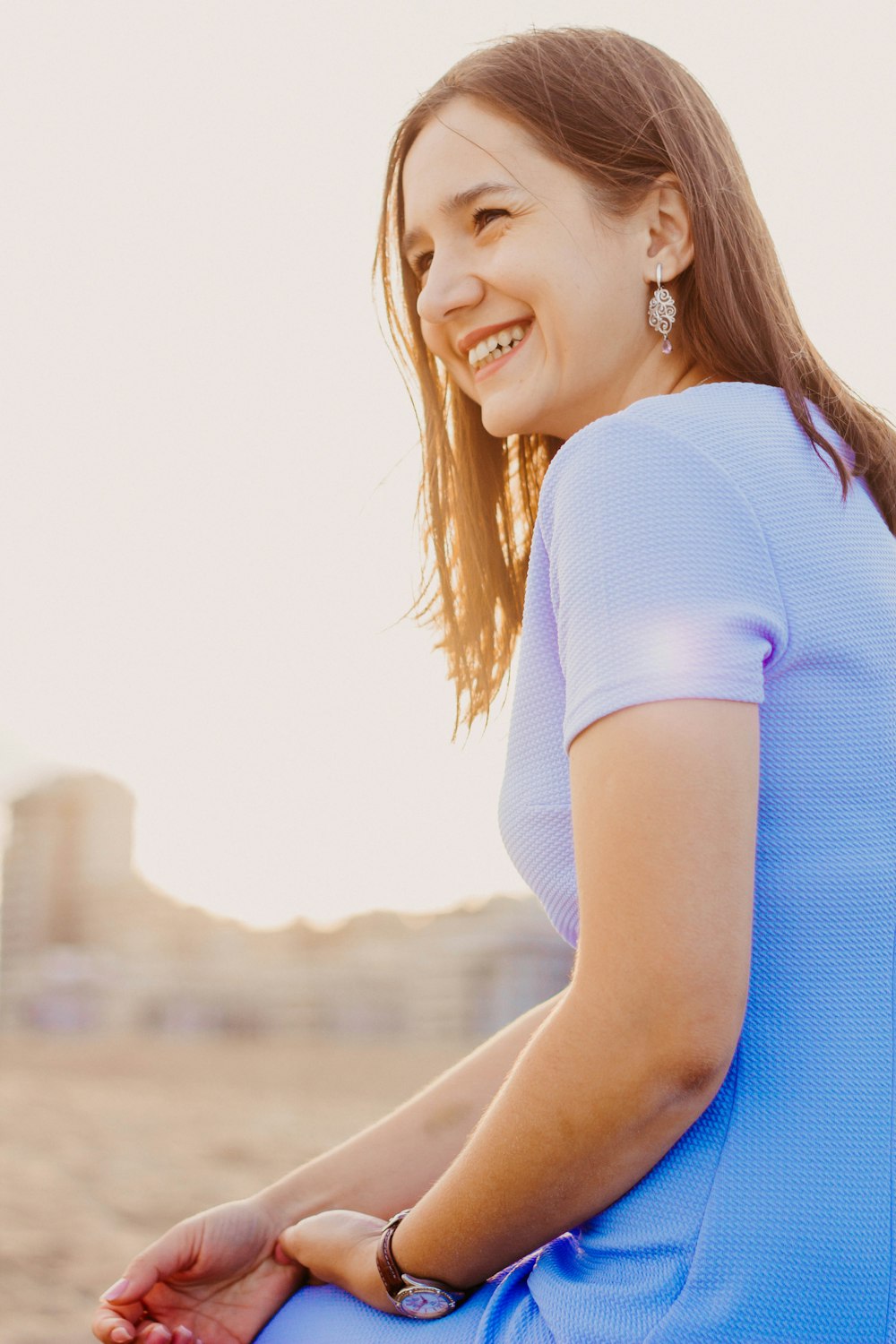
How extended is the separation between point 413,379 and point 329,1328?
128cm

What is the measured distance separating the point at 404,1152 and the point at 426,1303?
42 cm

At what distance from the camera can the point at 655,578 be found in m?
1.00

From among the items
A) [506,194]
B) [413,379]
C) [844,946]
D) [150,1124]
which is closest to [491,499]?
[413,379]

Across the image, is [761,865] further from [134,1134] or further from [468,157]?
[134,1134]

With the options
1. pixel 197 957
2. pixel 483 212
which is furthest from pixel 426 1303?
pixel 197 957

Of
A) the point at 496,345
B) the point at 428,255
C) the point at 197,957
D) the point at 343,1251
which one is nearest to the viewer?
the point at 343,1251

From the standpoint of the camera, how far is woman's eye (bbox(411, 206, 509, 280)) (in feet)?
4.77

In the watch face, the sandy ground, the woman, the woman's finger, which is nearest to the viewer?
the woman

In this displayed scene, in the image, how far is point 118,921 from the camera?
900 inches

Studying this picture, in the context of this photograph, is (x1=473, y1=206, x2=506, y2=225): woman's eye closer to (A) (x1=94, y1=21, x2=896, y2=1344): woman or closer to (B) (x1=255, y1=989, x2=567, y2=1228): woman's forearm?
(A) (x1=94, y1=21, x2=896, y2=1344): woman

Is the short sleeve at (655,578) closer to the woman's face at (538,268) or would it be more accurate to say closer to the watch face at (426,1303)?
the woman's face at (538,268)

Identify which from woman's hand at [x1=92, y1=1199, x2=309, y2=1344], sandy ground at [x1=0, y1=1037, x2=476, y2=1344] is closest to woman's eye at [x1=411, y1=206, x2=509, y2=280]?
woman's hand at [x1=92, y1=1199, x2=309, y2=1344]

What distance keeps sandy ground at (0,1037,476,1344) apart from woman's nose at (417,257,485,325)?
3.44 metres

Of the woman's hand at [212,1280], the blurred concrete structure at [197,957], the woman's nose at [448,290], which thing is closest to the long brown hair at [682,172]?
the woman's nose at [448,290]
